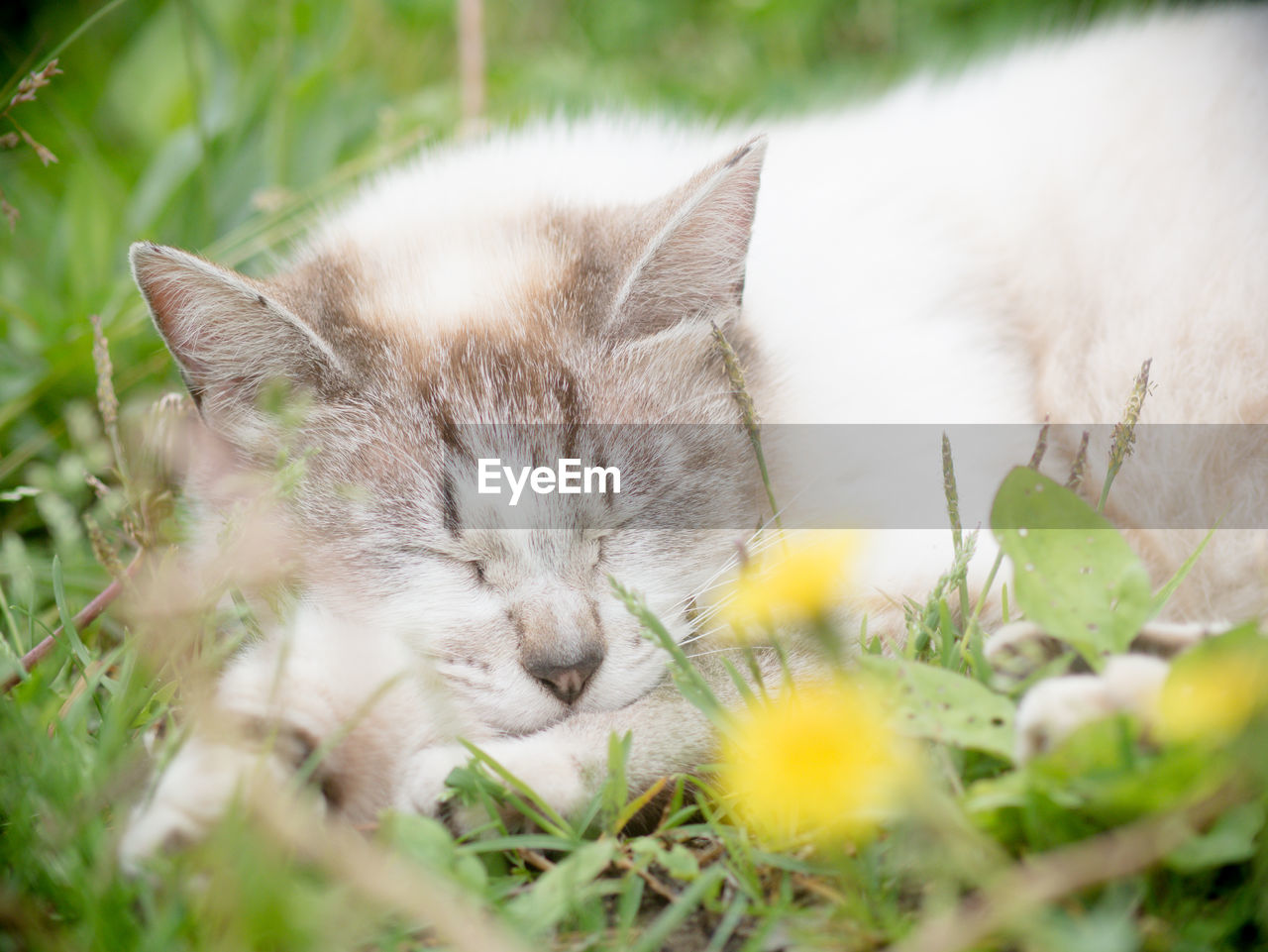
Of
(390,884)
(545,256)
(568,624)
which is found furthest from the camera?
(545,256)

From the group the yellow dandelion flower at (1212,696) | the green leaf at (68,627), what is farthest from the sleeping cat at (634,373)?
the yellow dandelion flower at (1212,696)

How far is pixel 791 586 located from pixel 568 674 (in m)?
0.51

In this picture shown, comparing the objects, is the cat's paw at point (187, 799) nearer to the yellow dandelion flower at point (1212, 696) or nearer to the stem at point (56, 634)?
the stem at point (56, 634)

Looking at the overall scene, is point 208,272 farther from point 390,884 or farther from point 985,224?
point 985,224

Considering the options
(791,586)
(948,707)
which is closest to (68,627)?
(791,586)

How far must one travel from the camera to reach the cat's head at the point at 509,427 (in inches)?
54.3

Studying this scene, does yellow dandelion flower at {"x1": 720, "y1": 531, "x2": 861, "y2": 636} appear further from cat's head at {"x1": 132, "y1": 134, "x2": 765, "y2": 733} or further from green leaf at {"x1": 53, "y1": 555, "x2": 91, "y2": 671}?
green leaf at {"x1": 53, "y1": 555, "x2": 91, "y2": 671}

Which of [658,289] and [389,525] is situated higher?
[658,289]

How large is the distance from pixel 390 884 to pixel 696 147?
1.79 meters

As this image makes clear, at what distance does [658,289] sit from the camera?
5.15 feet

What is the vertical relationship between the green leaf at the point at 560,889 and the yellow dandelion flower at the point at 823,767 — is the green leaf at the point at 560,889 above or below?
below

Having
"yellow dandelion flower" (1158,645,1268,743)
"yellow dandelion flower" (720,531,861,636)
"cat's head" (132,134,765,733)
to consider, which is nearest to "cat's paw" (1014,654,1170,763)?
"yellow dandelion flower" (1158,645,1268,743)

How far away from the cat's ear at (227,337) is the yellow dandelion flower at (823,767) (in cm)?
87

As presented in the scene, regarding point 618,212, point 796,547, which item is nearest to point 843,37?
point 618,212
